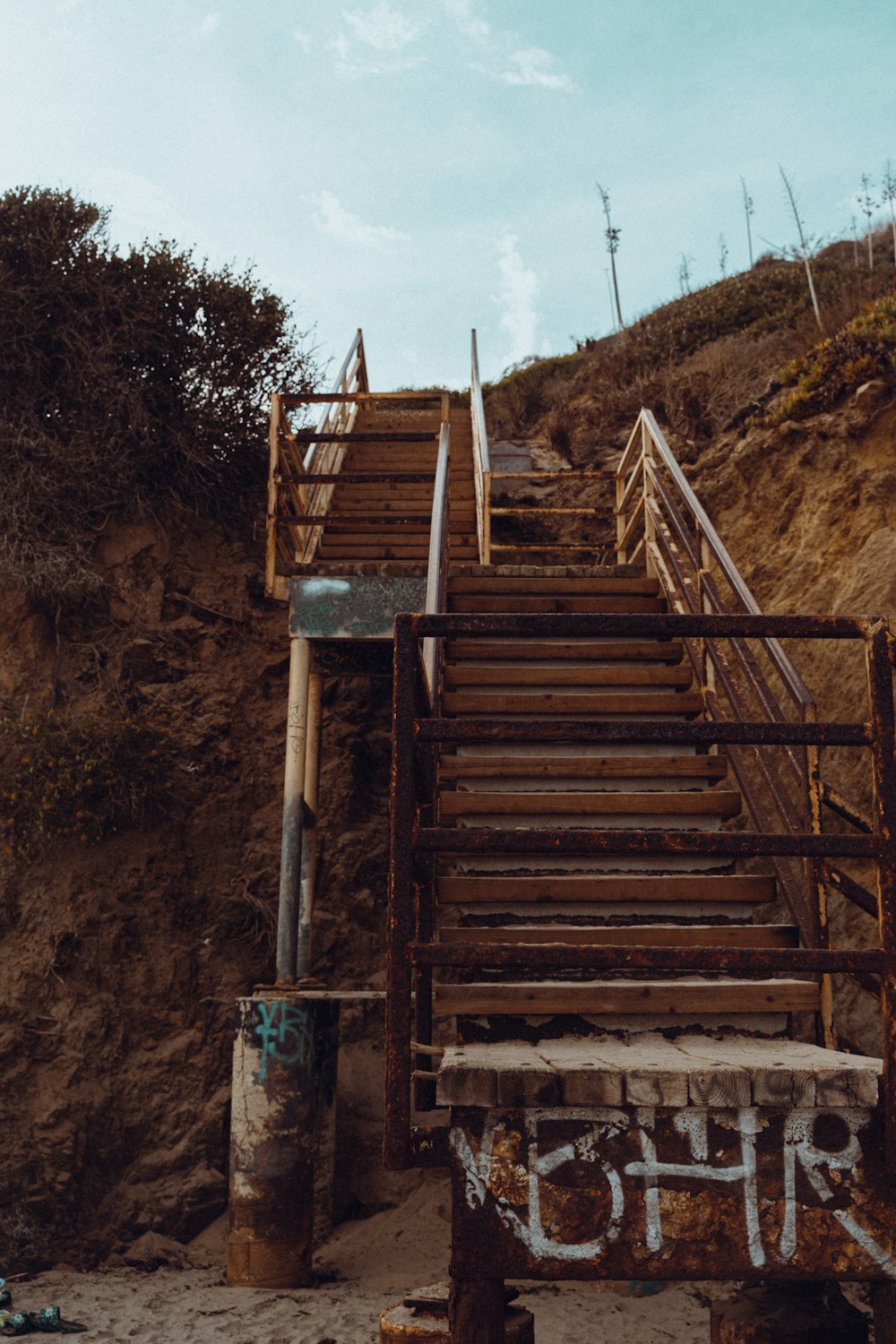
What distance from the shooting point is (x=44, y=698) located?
9234 mm

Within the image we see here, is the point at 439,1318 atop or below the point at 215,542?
below

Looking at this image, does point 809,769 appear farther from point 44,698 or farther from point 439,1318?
point 44,698

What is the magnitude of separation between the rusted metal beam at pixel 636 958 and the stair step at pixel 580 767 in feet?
7.87

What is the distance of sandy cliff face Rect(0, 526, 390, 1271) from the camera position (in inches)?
294

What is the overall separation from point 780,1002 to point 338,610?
4610 millimetres

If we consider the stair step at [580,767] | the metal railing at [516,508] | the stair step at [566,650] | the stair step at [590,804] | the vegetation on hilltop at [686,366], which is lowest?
the stair step at [590,804]

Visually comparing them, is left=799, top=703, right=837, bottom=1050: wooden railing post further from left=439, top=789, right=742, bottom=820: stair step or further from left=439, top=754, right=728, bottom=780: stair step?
left=439, top=754, right=728, bottom=780: stair step

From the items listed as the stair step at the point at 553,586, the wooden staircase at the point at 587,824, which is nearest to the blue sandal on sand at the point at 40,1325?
the wooden staircase at the point at 587,824

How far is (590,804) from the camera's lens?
187 inches

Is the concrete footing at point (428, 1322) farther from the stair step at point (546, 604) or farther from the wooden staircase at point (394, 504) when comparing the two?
the wooden staircase at point (394, 504)

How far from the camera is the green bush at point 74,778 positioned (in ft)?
27.8

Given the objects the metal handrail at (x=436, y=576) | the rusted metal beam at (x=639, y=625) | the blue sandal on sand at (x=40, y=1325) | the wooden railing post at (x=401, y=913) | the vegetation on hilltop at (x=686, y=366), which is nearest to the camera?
the wooden railing post at (x=401, y=913)

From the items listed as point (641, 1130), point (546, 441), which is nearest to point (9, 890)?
point (641, 1130)

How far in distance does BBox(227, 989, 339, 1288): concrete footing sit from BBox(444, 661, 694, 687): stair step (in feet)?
8.93
